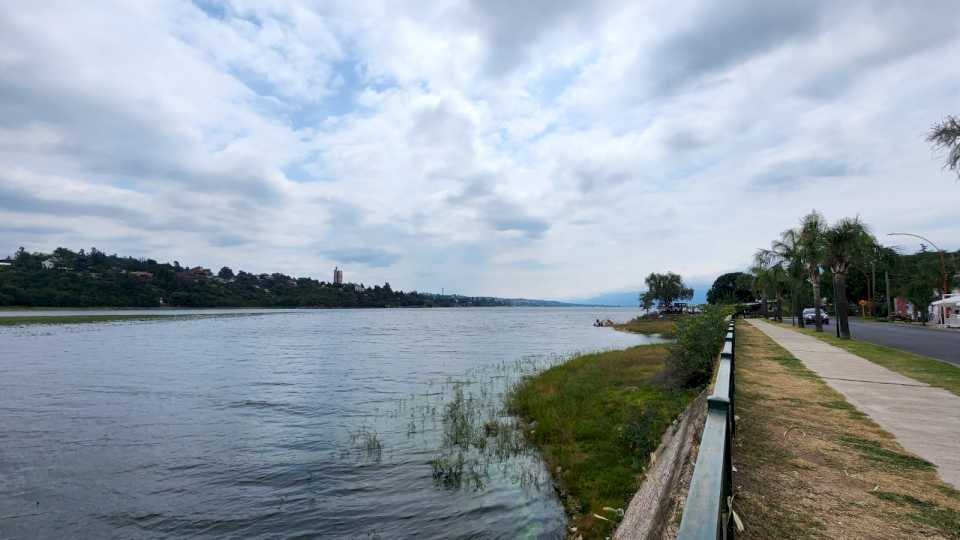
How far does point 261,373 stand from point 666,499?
27.1m

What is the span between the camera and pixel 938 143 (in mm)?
17234

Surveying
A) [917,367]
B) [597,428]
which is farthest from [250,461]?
[917,367]

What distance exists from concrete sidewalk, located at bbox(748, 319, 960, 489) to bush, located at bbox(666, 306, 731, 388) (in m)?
2.87

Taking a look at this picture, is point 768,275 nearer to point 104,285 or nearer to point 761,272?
point 761,272

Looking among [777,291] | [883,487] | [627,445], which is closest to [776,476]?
[883,487]

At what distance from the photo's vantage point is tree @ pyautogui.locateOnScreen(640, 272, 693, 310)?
378ft

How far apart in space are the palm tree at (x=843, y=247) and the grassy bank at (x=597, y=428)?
588 inches

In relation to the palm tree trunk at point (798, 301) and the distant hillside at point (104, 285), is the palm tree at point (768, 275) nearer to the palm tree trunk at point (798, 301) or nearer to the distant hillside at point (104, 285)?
the palm tree trunk at point (798, 301)

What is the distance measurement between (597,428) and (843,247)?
80.2ft

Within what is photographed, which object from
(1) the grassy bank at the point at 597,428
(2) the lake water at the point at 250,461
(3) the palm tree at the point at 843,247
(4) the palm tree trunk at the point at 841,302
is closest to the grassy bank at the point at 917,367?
(1) the grassy bank at the point at 597,428

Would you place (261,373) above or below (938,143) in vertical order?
below

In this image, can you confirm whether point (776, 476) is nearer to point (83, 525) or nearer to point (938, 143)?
point (83, 525)

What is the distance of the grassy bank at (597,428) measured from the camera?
30.8 ft

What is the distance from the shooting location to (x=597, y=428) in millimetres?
13484
